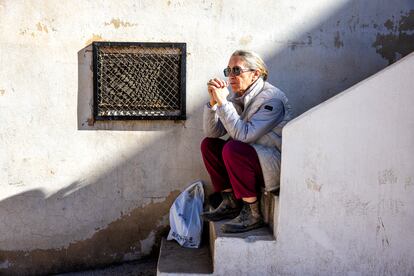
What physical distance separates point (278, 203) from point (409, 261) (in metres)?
0.88

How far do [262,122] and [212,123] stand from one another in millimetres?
530

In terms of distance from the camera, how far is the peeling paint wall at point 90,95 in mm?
4094

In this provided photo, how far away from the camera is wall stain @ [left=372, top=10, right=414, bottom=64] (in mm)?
4215

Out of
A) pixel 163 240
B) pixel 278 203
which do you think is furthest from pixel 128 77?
pixel 278 203

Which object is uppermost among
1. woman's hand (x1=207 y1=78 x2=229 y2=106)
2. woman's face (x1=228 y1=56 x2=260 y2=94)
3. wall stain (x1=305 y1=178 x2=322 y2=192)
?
woman's face (x1=228 y1=56 x2=260 y2=94)

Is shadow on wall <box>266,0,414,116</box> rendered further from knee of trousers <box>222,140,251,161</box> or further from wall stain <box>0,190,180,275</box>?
wall stain <box>0,190,180,275</box>

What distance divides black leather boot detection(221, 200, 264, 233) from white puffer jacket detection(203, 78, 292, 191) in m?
0.18

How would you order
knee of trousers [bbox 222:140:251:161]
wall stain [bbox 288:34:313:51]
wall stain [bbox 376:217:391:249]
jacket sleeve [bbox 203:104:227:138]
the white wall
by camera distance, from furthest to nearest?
wall stain [bbox 288:34:313:51]
jacket sleeve [bbox 203:104:227:138]
knee of trousers [bbox 222:140:251:161]
wall stain [bbox 376:217:391:249]
the white wall

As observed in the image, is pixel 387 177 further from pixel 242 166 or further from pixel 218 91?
pixel 218 91

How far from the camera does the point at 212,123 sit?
3.72 metres

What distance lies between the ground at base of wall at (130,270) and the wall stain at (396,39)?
8.56 feet

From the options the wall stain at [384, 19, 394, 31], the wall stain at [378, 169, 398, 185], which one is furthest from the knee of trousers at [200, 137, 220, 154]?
the wall stain at [384, 19, 394, 31]

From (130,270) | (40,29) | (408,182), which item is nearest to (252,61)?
(408,182)

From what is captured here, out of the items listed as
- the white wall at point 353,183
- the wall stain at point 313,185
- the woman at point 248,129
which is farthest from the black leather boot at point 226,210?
the wall stain at point 313,185
